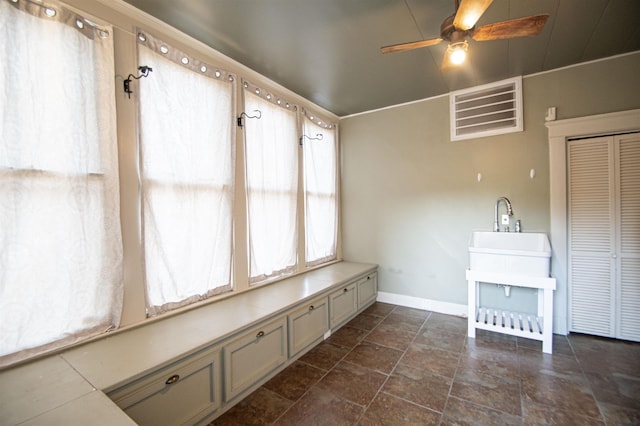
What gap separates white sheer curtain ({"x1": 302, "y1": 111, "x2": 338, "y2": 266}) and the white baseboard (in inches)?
35.9

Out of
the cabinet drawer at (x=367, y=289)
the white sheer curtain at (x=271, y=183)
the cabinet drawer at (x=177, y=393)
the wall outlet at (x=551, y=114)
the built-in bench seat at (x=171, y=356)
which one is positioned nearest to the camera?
the built-in bench seat at (x=171, y=356)

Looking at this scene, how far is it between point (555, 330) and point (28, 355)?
13.6 ft

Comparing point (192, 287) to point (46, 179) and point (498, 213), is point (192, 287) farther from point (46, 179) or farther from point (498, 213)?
point (498, 213)

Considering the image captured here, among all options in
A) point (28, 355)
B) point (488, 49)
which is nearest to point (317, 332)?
point (28, 355)

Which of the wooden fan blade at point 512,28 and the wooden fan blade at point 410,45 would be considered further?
the wooden fan blade at point 410,45

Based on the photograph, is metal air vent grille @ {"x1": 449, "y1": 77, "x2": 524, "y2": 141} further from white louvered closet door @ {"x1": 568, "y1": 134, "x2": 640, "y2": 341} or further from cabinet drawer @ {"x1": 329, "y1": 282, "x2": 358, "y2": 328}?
cabinet drawer @ {"x1": 329, "y1": 282, "x2": 358, "y2": 328}

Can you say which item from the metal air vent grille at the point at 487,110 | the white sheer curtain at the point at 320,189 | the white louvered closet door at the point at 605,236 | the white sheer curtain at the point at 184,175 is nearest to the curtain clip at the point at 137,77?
the white sheer curtain at the point at 184,175

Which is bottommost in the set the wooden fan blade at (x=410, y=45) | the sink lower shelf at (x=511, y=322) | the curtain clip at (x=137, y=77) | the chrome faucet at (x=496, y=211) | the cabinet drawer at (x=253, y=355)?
the sink lower shelf at (x=511, y=322)

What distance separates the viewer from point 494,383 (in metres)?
2.06

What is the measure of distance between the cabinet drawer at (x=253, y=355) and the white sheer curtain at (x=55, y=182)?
2.46 feet

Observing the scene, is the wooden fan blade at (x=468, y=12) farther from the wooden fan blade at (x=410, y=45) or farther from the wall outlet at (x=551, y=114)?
the wall outlet at (x=551, y=114)

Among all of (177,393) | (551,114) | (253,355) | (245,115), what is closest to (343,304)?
(253,355)

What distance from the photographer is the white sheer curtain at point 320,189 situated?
346 centimetres

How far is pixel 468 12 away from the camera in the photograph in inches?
56.7
